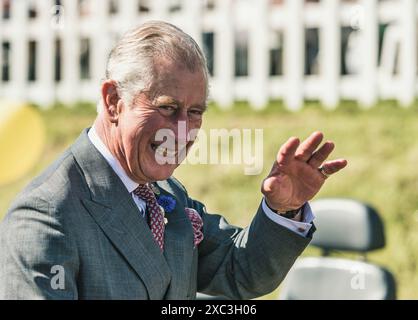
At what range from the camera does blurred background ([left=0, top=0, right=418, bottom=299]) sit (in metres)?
5.58

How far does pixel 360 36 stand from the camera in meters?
6.74

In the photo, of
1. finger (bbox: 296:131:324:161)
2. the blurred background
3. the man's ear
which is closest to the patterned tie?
the man's ear

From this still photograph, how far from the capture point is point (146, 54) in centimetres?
226

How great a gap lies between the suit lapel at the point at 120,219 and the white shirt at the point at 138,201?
2 centimetres

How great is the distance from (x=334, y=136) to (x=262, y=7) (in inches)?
65.3

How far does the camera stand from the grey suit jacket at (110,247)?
2.09m

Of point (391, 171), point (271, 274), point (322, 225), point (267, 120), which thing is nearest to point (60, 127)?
point (267, 120)

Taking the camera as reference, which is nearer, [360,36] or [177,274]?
[177,274]

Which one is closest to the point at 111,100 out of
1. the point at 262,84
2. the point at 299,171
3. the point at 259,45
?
the point at 299,171

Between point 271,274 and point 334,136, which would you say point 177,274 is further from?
point 334,136

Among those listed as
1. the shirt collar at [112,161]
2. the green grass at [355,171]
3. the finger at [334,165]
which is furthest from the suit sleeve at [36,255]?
the green grass at [355,171]

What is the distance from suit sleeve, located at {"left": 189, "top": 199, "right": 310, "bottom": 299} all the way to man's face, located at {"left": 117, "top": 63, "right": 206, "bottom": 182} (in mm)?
385

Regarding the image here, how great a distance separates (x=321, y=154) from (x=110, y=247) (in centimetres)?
60
